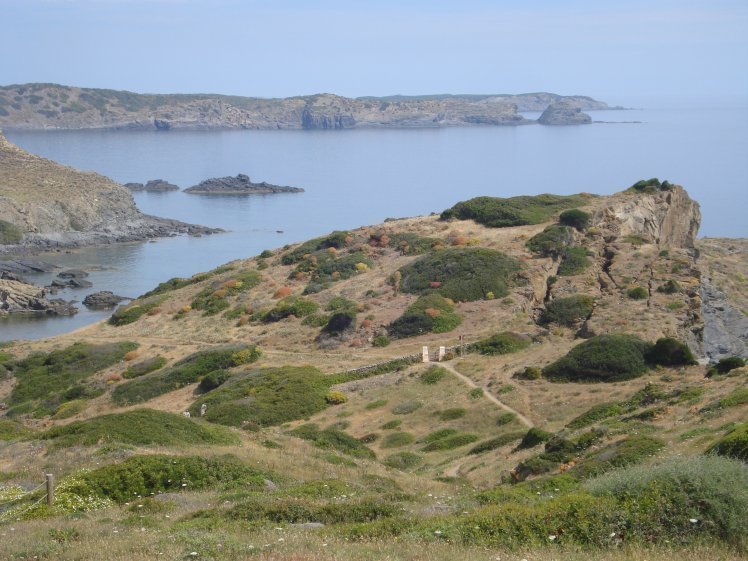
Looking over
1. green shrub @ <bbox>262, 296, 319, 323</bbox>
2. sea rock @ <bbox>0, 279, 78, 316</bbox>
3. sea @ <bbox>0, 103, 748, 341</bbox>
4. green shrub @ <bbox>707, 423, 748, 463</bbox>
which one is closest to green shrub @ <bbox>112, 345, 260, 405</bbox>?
green shrub @ <bbox>262, 296, 319, 323</bbox>

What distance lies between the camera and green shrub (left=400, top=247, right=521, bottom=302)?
49.2 metres

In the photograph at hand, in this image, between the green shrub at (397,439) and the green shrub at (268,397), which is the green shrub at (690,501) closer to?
the green shrub at (397,439)

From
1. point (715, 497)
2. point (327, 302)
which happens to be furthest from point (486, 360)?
point (715, 497)

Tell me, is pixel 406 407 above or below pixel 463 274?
below

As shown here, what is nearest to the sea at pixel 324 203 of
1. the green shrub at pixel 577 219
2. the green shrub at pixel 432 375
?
the green shrub at pixel 577 219

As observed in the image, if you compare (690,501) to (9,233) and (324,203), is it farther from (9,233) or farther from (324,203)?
(324,203)

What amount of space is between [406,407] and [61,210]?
97.3 m

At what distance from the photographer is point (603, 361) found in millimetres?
33094

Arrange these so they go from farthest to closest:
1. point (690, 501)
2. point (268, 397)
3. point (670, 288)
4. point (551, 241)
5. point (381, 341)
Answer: point (551, 241) < point (381, 341) < point (670, 288) < point (268, 397) < point (690, 501)

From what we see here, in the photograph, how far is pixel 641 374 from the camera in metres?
32.4

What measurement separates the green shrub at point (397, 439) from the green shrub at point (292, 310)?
807 inches

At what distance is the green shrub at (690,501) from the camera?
11156mm

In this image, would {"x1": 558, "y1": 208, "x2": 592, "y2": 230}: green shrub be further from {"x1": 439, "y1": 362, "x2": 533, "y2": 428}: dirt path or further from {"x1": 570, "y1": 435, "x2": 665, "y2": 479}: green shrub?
{"x1": 570, "y1": 435, "x2": 665, "y2": 479}: green shrub

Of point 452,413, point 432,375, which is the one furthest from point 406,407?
point 432,375
